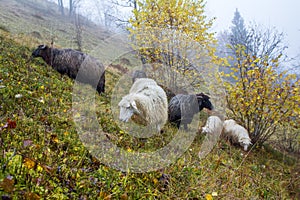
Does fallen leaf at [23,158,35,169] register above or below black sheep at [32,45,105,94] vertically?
below

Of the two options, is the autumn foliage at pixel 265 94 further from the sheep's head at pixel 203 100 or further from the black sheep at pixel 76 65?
the black sheep at pixel 76 65

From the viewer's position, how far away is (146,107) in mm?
4164

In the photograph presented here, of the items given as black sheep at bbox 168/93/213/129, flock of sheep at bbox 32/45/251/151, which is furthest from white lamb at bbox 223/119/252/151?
black sheep at bbox 168/93/213/129

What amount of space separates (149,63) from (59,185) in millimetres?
6446

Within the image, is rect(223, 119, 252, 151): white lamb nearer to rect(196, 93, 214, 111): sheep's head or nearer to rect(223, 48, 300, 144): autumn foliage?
rect(223, 48, 300, 144): autumn foliage

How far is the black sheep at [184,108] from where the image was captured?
19.3 ft

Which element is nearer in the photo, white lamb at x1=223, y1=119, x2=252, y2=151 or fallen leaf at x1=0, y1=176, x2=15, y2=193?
fallen leaf at x1=0, y1=176, x2=15, y2=193

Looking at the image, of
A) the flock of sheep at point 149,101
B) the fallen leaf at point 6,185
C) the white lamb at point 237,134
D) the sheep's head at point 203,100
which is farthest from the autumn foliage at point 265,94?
the fallen leaf at point 6,185

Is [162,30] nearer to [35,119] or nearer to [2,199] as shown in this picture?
[35,119]

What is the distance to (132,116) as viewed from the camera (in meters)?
4.12

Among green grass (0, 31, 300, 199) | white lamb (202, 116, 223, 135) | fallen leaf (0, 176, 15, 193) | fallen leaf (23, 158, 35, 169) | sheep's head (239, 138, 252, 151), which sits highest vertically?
fallen leaf (0, 176, 15, 193)

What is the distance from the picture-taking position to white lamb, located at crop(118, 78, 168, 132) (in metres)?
3.83

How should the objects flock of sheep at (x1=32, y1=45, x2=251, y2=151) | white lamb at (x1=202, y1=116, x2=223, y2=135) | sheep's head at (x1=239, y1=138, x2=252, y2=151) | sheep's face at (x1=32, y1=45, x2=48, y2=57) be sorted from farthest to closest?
1. sheep's face at (x1=32, y1=45, x2=48, y2=57)
2. sheep's head at (x1=239, y1=138, x2=252, y2=151)
3. white lamb at (x1=202, y1=116, x2=223, y2=135)
4. flock of sheep at (x1=32, y1=45, x2=251, y2=151)

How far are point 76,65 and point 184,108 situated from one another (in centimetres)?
420
